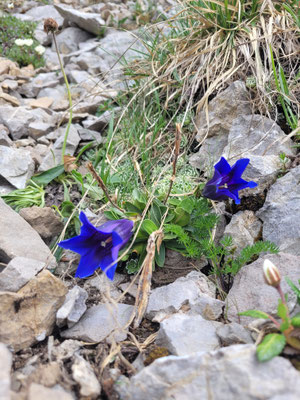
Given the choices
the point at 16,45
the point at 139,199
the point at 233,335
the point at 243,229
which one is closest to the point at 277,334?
the point at 233,335

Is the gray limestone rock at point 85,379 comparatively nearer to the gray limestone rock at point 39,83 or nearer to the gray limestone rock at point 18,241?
the gray limestone rock at point 18,241

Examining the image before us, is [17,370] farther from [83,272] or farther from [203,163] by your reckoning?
[203,163]

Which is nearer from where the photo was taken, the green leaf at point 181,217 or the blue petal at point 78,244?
the blue petal at point 78,244

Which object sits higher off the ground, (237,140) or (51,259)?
(237,140)

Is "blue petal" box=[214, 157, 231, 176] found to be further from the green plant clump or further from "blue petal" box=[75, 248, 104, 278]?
the green plant clump

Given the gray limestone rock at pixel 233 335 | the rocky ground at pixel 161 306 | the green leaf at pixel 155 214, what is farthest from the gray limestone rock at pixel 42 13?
the gray limestone rock at pixel 233 335

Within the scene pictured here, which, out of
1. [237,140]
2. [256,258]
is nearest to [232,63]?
[237,140]
